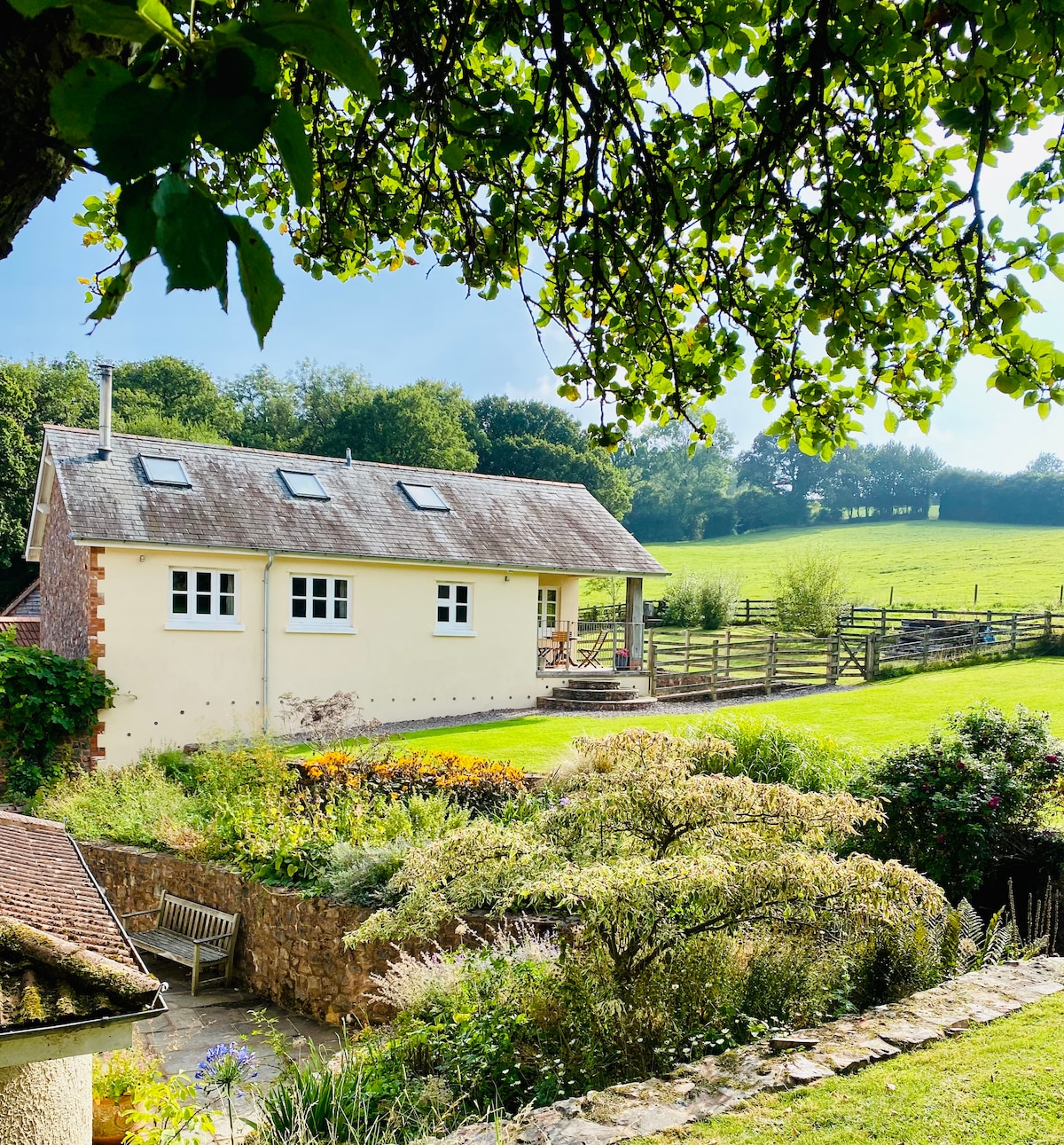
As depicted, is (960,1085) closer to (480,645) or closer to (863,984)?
(863,984)

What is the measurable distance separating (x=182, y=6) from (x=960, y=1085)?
5.20 metres

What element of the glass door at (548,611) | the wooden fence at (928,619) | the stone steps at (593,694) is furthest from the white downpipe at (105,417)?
the wooden fence at (928,619)

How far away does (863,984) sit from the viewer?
20.3ft

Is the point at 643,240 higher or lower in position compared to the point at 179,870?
higher

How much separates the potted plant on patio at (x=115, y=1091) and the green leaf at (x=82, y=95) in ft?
19.5

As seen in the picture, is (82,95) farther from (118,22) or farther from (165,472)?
(165,472)

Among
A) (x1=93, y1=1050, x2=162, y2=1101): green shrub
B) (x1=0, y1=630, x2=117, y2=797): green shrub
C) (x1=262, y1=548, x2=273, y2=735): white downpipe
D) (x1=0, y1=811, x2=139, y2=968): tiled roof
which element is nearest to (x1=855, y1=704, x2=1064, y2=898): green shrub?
(x1=93, y1=1050, x2=162, y2=1101): green shrub

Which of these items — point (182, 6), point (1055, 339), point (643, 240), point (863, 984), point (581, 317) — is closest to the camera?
point (182, 6)

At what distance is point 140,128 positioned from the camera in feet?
2.90

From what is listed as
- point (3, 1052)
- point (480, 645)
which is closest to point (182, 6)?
point (3, 1052)

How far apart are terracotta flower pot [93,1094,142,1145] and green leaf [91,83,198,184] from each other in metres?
6.30

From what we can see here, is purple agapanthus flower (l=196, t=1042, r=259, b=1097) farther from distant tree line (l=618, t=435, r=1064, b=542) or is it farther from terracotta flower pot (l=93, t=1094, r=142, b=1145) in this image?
distant tree line (l=618, t=435, r=1064, b=542)

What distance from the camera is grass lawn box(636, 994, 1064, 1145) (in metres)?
3.91

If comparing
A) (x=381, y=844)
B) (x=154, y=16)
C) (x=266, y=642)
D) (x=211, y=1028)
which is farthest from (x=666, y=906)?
(x=266, y=642)
